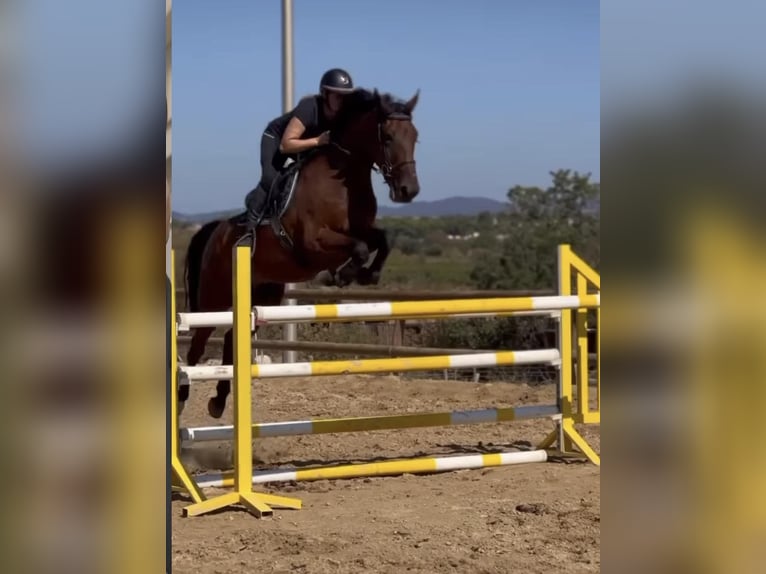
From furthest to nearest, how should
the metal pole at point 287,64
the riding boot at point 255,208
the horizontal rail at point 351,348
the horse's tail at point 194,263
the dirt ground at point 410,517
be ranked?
the metal pole at point 287,64 → the horizontal rail at point 351,348 → the horse's tail at point 194,263 → the riding boot at point 255,208 → the dirt ground at point 410,517

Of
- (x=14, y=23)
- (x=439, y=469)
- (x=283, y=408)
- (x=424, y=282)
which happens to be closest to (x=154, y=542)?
(x=14, y=23)

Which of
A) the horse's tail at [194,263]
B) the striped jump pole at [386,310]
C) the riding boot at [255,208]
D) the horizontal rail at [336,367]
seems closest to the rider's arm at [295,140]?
the riding boot at [255,208]

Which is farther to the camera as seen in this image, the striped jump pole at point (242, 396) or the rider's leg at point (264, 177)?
the rider's leg at point (264, 177)

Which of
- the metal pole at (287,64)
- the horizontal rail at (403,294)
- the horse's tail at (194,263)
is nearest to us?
the horse's tail at (194,263)

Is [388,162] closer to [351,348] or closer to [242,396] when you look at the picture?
[242,396]

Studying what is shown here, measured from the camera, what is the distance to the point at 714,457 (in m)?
1.28

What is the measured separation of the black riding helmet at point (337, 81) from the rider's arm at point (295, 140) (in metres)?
0.25

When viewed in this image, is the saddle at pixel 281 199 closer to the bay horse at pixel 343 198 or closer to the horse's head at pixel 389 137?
the bay horse at pixel 343 198

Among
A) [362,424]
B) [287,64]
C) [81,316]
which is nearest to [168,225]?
[81,316]

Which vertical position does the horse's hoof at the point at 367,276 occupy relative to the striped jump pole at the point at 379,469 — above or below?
above

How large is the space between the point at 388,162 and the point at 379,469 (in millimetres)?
1742

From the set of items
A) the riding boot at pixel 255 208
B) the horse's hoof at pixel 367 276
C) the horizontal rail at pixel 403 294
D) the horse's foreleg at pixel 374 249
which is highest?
the riding boot at pixel 255 208

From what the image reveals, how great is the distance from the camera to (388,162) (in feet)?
17.5

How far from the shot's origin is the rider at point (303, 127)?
549 cm
